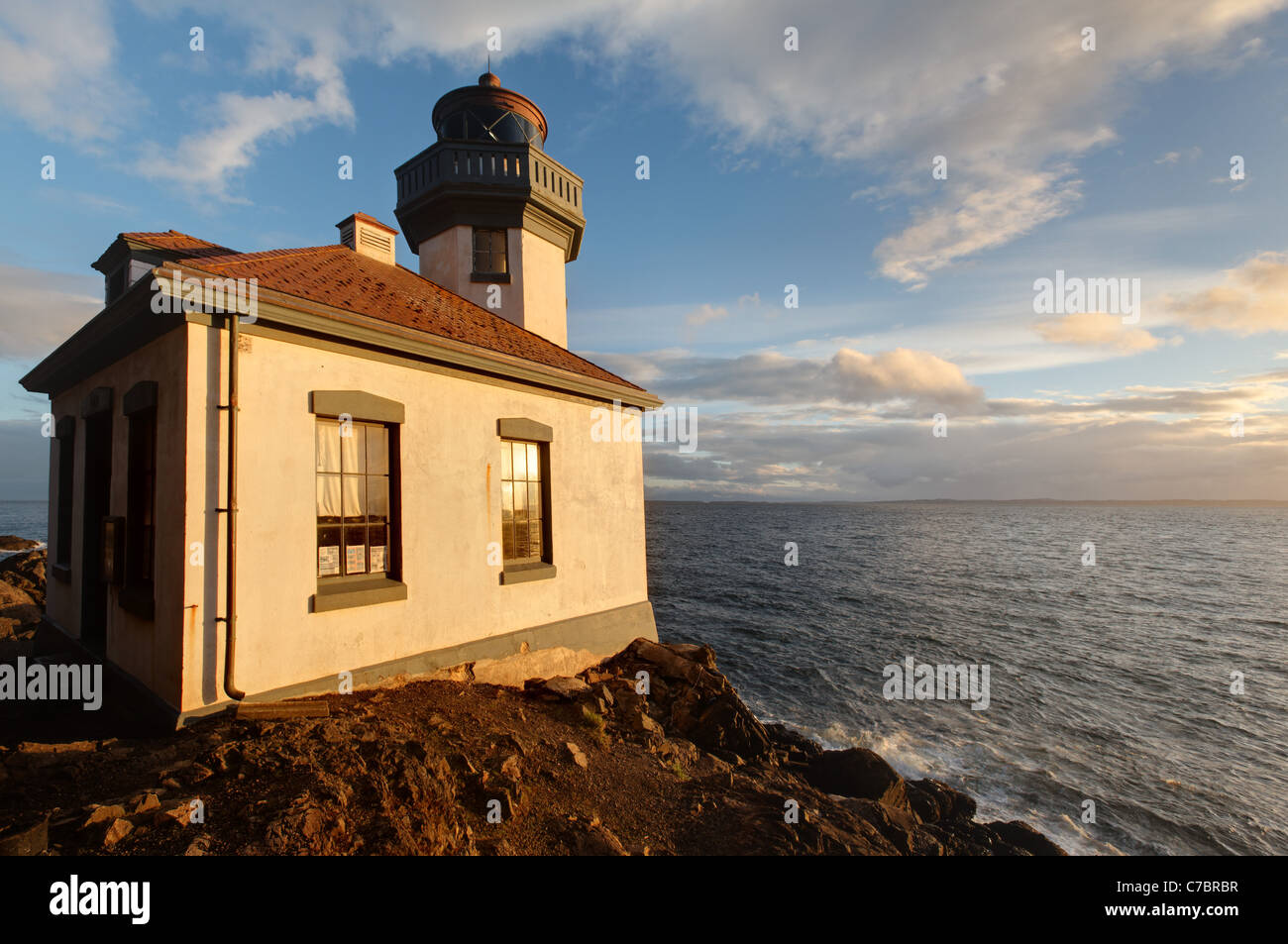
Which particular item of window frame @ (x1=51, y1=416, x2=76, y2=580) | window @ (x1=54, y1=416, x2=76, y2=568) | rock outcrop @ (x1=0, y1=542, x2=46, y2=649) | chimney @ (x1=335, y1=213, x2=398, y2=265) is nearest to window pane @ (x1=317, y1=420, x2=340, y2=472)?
chimney @ (x1=335, y1=213, x2=398, y2=265)

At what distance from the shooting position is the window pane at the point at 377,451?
688 centimetres

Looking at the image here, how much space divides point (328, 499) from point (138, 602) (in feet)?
7.74

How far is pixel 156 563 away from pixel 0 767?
1982 millimetres

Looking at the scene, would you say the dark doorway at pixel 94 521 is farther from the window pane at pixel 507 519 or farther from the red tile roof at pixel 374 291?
the window pane at pixel 507 519

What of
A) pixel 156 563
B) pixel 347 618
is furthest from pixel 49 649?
pixel 347 618

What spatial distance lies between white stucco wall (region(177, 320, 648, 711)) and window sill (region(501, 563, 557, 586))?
0.43 ft

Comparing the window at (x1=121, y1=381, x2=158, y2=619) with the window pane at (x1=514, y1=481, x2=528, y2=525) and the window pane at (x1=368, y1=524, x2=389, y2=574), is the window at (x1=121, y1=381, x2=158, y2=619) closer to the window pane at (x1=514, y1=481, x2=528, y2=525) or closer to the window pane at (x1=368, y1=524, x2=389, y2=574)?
the window pane at (x1=368, y1=524, x2=389, y2=574)

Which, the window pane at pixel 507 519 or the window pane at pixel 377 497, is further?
the window pane at pixel 507 519

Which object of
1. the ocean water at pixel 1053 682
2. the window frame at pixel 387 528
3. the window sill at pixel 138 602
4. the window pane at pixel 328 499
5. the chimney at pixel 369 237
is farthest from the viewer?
the ocean water at pixel 1053 682

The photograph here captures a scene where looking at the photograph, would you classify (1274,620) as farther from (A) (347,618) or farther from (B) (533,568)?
(A) (347,618)

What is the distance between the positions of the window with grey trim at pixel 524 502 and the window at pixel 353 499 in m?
1.87

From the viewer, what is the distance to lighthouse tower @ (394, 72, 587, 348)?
12266 mm

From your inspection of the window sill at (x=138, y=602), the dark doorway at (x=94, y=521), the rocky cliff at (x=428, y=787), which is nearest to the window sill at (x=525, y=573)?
the rocky cliff at (x=428, y=787)
